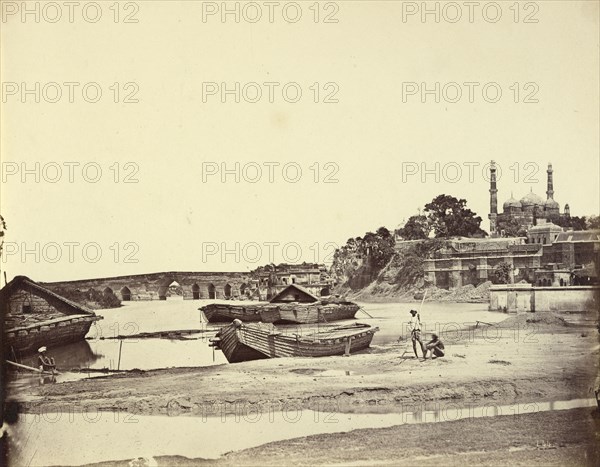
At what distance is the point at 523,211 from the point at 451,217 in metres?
0.50

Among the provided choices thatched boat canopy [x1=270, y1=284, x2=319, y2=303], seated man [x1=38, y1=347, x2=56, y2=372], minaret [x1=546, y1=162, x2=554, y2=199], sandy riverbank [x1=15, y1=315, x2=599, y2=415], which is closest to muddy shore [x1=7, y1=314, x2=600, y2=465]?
sandy riverbank [x1=15, y1=315, x2=599, y2=415]

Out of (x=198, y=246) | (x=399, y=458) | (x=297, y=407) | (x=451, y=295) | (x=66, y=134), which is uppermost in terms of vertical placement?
(x=66, y=134)

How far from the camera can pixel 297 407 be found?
503cm

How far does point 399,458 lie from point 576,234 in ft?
6.54

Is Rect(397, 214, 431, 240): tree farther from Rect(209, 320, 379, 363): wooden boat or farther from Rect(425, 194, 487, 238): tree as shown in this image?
Rect(209, 320, 379, 363): wooden boat

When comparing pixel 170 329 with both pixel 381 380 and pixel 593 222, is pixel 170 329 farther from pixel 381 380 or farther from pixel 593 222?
pixel 593 222

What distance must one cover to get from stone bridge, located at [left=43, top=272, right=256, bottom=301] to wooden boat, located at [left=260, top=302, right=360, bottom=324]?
0.25 meters

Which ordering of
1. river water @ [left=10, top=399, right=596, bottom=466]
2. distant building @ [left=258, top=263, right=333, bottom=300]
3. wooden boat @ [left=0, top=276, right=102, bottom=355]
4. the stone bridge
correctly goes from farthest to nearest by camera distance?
distant building @ [left=258, top=263, right=333, bottom=300]
the stone bridge
wooden boat @ [left=0, top=276, right=102, bottom=355]
river water @ [left=10, top=399, right=596, bottom=466]

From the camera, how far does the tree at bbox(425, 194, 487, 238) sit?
531 centimetres

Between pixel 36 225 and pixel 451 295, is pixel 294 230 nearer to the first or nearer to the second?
pixel 451 295

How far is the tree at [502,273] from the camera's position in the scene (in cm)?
532

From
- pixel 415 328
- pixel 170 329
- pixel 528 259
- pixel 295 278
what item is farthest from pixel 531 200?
pixel 170 329

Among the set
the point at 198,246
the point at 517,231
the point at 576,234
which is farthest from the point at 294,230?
the point at 576,234

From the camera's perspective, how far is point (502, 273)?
5.35 m
